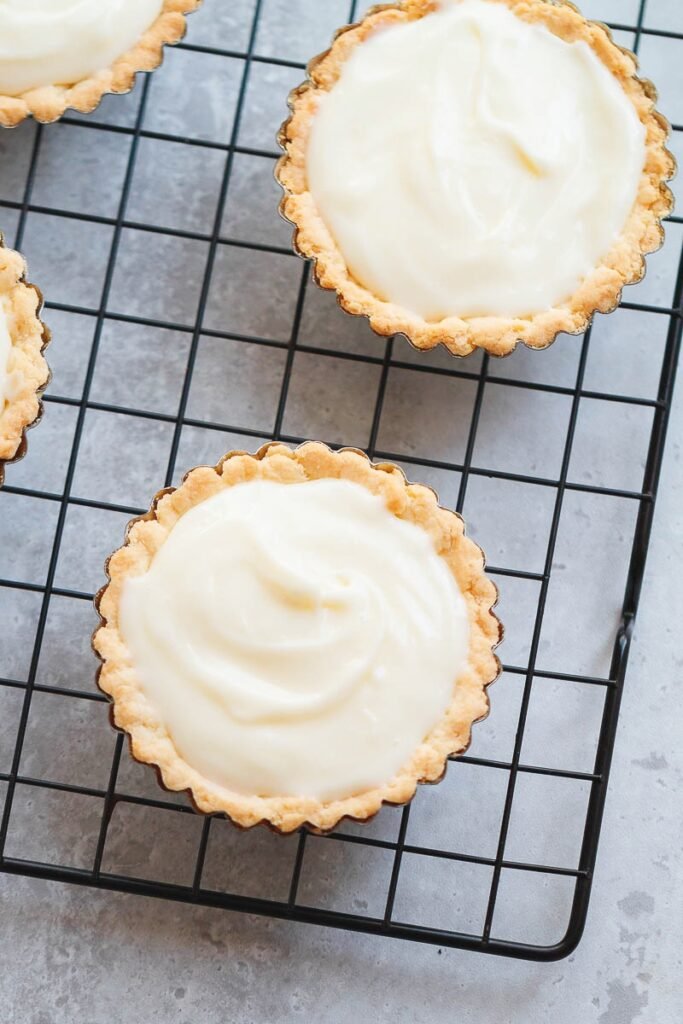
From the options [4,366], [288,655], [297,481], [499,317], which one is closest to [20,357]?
[4,366]

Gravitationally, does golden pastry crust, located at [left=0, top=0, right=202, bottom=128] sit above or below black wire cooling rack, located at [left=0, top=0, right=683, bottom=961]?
above

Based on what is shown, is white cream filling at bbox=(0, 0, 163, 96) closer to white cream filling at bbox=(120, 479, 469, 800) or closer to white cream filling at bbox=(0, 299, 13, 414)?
white cream filling at bbox=(0, 299, 13, 414)

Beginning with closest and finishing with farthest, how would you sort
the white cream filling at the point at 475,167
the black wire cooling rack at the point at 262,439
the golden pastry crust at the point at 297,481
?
1. the golden pastry crust at the point at 297,481
2. the white cream filling at the point at 475,167
3. the black wire cooling rack at the point at 262,439

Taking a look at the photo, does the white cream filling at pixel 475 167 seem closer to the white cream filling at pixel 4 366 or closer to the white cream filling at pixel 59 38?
the white cream filling at pixel 59 38

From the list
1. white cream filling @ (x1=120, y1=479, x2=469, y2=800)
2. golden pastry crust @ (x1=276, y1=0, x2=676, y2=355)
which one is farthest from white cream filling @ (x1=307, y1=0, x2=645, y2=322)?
white cream filling @ (x1=120, y1=479, x2=469, y2=800)

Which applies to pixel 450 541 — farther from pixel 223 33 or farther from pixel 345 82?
pixel 223 33

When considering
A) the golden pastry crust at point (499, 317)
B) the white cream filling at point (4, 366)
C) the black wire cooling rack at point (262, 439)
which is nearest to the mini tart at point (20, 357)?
the white cream filling at point (4, 366)

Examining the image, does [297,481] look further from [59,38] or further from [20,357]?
[59,38]
